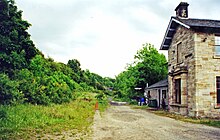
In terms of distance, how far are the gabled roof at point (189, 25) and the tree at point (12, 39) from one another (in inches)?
464

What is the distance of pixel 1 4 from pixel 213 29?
1465 cm

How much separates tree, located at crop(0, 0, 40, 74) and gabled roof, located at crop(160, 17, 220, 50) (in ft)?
38.7

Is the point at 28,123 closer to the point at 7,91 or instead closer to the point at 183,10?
the point at 7,91

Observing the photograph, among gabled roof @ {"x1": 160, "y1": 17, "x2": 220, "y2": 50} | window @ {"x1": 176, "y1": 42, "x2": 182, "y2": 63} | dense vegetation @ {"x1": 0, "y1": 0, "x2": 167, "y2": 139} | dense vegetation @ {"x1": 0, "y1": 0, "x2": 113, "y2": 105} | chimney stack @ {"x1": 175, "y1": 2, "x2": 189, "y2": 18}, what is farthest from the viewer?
chimney stack @ {"x1": 175, "y1": 2, "x2": 189, "y2": 18}

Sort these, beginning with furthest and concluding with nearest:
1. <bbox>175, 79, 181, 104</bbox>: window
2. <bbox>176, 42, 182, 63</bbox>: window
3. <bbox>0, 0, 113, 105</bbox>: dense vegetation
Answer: <bbox>175, 79, 181, 104</bbox>: window
<bbox>176, 42, 182, 63</bbox>: window
<bbox>0, 0, 113, 105</bbox>: dense vegetation

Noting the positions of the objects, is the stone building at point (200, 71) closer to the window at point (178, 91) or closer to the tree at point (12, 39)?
the window at point (178, 91)

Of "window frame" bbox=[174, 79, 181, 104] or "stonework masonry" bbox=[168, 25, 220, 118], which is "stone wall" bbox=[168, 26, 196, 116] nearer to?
"stonework masonry" bbox=[168, 25, 220, 118]

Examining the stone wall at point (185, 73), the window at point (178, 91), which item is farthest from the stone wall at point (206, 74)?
the window at point (178, 91)

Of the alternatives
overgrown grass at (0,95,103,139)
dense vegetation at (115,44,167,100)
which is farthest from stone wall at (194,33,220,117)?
dense vegetation at (115,44,167,100)

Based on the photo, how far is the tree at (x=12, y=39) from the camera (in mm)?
14453

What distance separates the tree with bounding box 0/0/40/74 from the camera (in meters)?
14.5

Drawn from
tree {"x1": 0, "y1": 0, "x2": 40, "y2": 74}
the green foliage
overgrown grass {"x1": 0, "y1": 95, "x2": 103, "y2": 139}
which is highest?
tree {"x1": 0, "y1": 0, "x2": 40, "y2": 74}

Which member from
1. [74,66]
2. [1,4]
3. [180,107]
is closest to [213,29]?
[180,107]

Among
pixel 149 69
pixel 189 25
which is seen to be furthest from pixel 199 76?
pixel 149 69
